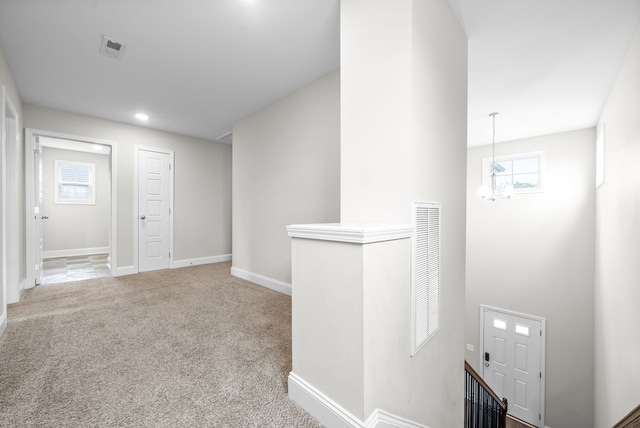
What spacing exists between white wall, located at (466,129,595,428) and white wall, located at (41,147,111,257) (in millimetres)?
8157

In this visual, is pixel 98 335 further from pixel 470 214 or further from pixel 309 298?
pixel 470 214

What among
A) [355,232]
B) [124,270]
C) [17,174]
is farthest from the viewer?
[124,270]

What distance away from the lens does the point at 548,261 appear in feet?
15.3


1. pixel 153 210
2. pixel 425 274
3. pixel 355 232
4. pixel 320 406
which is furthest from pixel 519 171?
pixel 153 210

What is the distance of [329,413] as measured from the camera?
1246 millimetres

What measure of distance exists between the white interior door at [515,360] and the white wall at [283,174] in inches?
179

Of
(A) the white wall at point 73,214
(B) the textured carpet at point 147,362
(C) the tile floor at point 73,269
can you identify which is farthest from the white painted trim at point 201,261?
(A) the white wall at point 73,214

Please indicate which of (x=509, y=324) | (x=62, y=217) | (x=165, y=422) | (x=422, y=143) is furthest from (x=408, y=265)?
(x=62, y=217)

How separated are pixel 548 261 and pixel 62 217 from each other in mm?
10261

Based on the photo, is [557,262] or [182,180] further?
[182,180]

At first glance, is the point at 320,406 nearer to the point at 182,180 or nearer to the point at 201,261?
the point at 201,261

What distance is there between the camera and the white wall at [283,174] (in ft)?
9.53

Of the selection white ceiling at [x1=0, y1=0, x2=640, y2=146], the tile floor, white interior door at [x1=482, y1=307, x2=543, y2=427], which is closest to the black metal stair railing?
white interior door at [x1=482, y1=307, x2=543, y2=427]

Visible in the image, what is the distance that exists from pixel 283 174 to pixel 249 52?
55.6 inches
